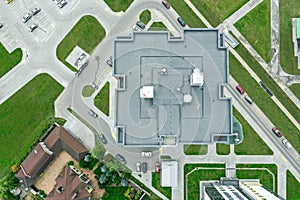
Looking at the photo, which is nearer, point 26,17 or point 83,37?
point 26,17

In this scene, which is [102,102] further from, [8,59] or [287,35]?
[287,35]

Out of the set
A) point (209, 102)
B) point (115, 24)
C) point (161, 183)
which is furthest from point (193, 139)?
point (115, 24)

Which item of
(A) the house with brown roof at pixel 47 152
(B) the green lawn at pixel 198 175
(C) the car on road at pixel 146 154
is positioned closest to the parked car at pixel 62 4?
(A) the house with brown roof at pixel 47 152

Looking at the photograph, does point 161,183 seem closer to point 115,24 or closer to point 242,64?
point 242,64

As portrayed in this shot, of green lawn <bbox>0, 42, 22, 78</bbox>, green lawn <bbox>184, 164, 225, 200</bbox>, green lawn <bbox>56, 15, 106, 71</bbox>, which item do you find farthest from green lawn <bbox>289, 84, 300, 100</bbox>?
green lawn <bbox>0, 42, 22, 78</bbox>

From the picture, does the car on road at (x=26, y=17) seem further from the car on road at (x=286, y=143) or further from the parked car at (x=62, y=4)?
the car on road at (x=286, y=143)

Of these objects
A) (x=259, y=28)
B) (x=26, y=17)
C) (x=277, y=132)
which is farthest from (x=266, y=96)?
(x=26, y=17)

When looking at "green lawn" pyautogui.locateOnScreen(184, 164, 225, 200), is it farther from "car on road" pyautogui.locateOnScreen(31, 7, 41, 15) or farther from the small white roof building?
"car on road" pyautogui.locateOnScreen(31, 7, 41, 15)
